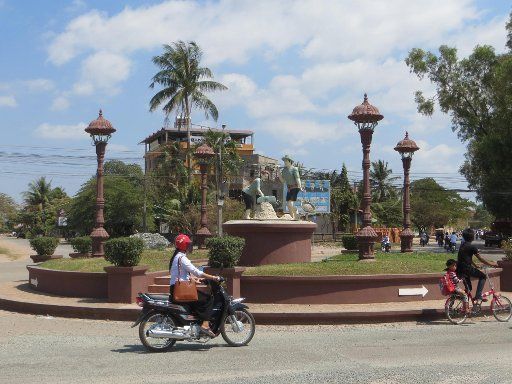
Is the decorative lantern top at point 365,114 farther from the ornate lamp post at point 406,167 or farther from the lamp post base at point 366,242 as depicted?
the ornate lamp post at point 406,167

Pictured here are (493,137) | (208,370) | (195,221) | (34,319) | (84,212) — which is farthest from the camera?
(84,212)

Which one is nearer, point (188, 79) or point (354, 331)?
point (354, 331)

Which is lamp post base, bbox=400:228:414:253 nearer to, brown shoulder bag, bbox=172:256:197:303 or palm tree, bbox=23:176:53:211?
brown shoulder bag, bbox=172:256:197:303

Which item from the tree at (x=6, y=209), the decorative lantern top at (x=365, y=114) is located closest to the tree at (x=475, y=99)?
the decorative lantern top at (x=365, y=114)

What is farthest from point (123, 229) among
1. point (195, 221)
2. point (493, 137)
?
point (493, 137)

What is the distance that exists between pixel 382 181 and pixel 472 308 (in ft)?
217

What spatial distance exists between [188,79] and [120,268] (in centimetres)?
3413

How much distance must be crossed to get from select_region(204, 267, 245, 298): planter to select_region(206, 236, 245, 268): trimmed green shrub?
132mm

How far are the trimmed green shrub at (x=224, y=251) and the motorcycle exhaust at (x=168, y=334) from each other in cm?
384

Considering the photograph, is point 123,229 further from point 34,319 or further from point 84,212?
point 34,319

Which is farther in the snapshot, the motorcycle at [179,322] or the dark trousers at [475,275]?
the dark trousers at [475,275]

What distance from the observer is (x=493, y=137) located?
40.4 meters

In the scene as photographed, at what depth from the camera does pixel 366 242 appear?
53.4 feet

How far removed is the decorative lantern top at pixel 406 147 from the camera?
74.7 ft
